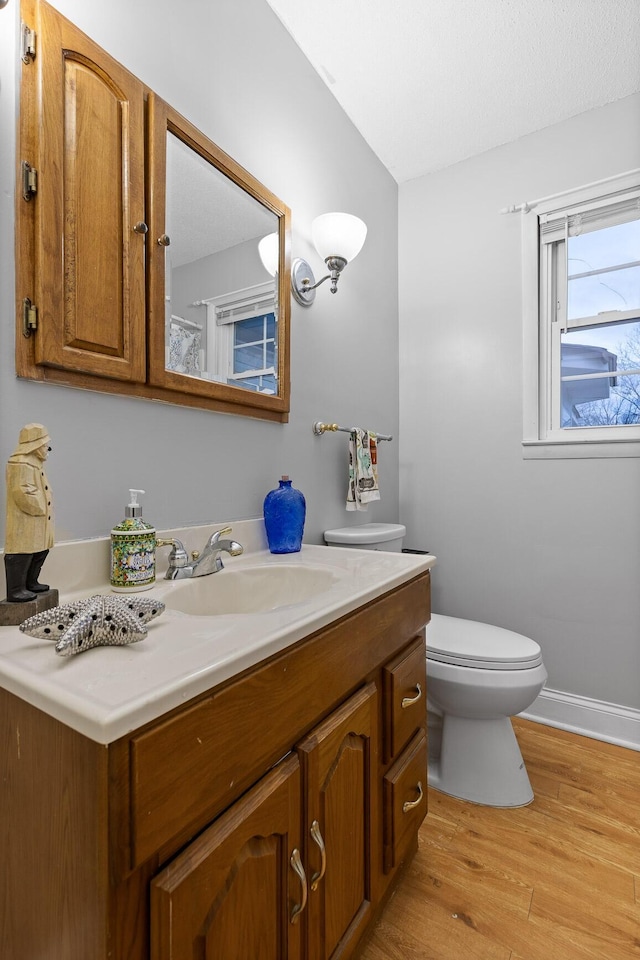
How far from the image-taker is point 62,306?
90cm

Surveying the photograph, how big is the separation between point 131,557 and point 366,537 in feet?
3.01

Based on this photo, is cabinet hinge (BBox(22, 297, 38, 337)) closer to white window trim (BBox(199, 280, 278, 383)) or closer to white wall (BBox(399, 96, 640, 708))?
white window trim (BBox(199, 280, 278, 383))

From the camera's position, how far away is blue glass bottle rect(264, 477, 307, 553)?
4.49 feet

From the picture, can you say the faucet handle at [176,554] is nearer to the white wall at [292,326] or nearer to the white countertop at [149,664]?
the white wall at [292,326]

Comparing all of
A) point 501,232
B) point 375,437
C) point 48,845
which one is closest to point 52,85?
point 48,845

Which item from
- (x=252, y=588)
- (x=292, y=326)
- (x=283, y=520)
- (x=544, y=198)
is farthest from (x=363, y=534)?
(x=544, y=198)

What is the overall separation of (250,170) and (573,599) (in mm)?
1943

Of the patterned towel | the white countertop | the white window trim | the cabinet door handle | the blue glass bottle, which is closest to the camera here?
the white countertop

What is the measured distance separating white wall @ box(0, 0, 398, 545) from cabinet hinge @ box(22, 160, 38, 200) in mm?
21

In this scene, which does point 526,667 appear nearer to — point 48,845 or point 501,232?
point 48,845

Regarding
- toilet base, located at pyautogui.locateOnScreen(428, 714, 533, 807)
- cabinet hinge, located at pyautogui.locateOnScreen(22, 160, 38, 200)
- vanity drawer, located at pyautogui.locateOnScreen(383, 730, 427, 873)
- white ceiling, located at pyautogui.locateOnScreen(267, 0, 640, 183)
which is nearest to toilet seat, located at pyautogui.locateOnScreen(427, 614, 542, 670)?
toilet base, located at pyautogui.locateOnScreen(428, 714, 533, 807)

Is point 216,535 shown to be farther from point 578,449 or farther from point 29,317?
point 578,449

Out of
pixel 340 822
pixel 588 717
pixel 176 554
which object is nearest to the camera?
pixel 340 822

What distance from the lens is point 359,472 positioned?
70.9 inches
